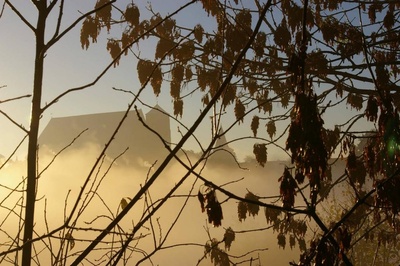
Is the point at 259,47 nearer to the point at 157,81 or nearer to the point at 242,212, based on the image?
the point at 157,81

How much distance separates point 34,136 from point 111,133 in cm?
7308

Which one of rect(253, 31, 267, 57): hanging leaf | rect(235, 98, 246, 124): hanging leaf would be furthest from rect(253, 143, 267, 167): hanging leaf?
rect(253, 31, 267, 57): hanging leaf

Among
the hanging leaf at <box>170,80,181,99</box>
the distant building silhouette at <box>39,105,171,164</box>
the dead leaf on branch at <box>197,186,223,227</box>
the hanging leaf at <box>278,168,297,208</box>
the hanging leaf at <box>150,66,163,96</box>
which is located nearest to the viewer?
the hanging leaf at <box>278,168,297,208</box>

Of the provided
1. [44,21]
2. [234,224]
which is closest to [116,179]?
[234,224]

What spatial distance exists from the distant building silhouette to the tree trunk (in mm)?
66727

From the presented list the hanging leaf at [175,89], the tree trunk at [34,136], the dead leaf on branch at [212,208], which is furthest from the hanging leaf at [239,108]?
the tree trunk at [34,136]

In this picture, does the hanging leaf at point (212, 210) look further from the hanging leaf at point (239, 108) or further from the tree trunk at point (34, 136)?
the hanging leaf at point (239, 108)

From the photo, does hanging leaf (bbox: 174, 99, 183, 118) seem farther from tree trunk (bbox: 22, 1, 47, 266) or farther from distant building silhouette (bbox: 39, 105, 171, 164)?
distant building silhouette (bbox: 39, 105, 171, 164)

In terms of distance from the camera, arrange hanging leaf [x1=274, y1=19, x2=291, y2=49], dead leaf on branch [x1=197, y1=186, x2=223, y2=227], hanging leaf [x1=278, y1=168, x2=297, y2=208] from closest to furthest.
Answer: hanging leaf [x1=278, y1=168, x2=297, y2=208] → dead leaf on branch [x1=197, y1=186, x2=223, y2=227] → hanging leaf [x1=274, y1=19, x2=291, y2=49]

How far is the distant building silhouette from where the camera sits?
229ft

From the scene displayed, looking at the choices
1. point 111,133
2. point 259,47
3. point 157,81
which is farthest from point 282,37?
point 111,133

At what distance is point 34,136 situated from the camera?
1176 mm

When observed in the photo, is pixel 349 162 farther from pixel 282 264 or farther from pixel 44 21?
pixel 282 264

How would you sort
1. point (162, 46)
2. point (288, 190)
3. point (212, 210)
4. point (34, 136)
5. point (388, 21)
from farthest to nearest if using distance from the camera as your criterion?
1. point (162, 46)
2. point (388, 21)
3. point (212, 210)
4. point (288, 190)
5. point (34, 136)
